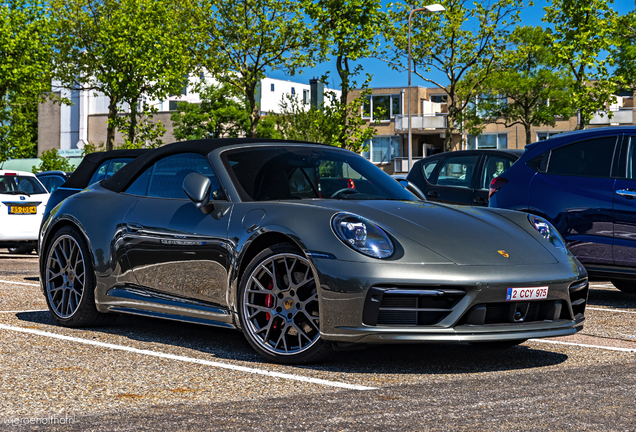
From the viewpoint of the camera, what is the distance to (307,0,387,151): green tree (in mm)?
26359

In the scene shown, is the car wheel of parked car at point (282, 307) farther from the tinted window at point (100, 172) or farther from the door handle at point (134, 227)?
the tinted window at point (100, 172)

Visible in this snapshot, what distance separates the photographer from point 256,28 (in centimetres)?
3238

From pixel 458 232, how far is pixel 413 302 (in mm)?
626

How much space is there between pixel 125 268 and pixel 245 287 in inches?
50.2

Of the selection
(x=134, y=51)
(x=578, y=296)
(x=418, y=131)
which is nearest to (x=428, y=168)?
(x=578, y=296)

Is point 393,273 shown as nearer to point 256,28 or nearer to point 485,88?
→ point 256,28

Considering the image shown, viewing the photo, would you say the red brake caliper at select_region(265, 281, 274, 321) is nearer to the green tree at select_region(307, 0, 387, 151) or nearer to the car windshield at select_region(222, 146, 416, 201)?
the car windshield at select_region(222, 146, 416, 201)

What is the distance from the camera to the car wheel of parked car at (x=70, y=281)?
6.21 m

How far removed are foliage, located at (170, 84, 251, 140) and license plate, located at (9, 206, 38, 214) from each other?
4630 cm

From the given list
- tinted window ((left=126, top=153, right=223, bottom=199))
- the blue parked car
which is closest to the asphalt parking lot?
tinted window ((left=126, top=153, right=223, bottom=199))

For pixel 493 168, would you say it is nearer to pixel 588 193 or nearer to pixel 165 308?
pixel 588 193

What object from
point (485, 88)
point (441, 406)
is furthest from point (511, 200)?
point (485, 88)

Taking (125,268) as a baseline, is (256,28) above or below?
above

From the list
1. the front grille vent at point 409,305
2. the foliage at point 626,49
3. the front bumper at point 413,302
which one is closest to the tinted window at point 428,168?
the front bumper at point 413,302
